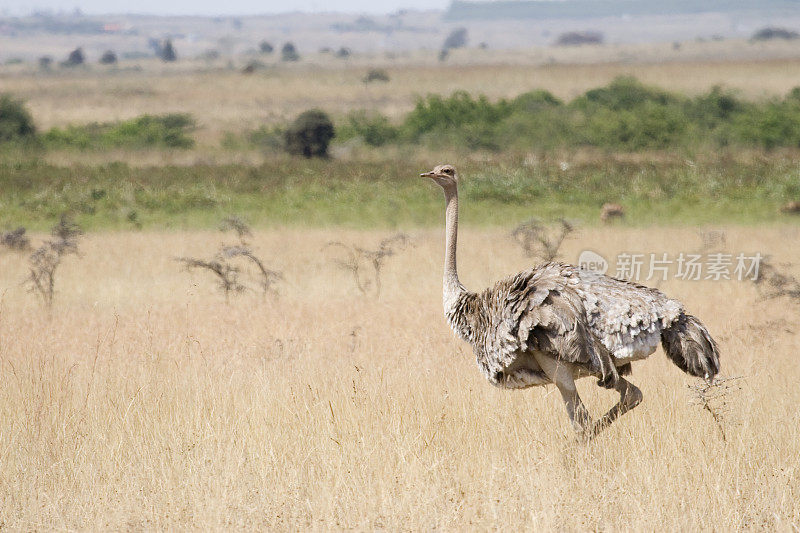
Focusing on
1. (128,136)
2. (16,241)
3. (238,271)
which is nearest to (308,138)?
(128,136)

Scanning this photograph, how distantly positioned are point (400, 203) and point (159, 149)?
546 inches

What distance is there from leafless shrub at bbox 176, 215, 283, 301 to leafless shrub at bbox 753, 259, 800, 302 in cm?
482

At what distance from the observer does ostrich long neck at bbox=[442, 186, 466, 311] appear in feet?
19.9

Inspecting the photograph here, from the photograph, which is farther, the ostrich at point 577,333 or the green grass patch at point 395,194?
the green grass patch at point 395,194

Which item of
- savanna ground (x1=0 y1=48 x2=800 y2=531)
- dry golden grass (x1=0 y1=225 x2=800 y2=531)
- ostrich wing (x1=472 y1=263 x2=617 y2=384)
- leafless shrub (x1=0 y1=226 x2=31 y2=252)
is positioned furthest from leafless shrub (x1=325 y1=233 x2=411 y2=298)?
ostrich wing (x1=472 y1=263 x2=617 y2=384)

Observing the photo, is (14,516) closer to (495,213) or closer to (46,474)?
(46,474)

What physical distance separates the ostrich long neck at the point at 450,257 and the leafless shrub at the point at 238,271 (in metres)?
4.39

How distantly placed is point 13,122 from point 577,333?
32.2 metres

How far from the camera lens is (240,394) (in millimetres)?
6668

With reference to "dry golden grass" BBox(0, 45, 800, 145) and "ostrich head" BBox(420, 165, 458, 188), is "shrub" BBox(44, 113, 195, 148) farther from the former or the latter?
"ostrich head" BBox(420, 165, 458, 188)

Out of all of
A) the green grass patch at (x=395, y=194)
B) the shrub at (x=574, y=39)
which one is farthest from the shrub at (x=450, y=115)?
the shrub at (x=574, y=39)

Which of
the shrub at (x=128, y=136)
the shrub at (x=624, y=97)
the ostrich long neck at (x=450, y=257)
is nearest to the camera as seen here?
the ostrich long neck at (x=450, y=257)

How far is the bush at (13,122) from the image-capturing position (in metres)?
33.4

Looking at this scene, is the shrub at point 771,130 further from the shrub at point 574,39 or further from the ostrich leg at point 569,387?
the shrub at point 574,39
